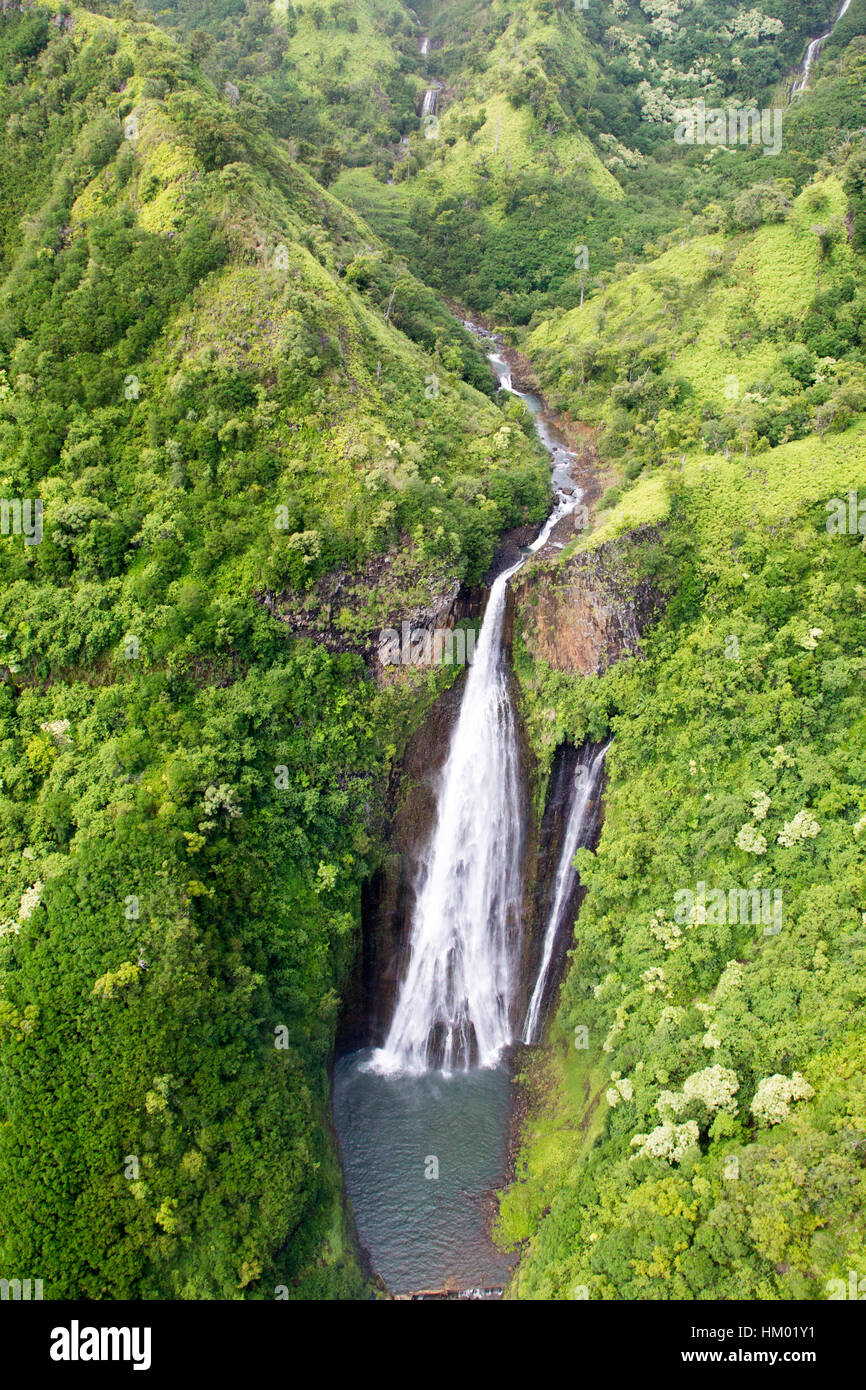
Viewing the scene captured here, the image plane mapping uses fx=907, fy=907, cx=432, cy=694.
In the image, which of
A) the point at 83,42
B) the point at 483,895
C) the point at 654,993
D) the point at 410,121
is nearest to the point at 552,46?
the point at 410,121

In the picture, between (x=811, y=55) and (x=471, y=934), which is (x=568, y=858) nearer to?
(x=471, y=934)

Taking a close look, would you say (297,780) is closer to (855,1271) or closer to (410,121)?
(855,1271)

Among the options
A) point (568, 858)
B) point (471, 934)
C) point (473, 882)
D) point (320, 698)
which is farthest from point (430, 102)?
point (471, 934)

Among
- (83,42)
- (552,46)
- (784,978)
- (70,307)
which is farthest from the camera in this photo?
(552,46)

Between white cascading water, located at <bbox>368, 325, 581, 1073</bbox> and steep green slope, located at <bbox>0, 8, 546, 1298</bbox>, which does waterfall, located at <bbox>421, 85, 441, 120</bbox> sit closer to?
steep green slope, located at <bbox>0, 8, 546, 1298</bbox>

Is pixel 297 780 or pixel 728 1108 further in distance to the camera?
pixel 297 780

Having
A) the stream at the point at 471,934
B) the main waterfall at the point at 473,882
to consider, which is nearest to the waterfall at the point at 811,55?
the stream at the point at 471,934

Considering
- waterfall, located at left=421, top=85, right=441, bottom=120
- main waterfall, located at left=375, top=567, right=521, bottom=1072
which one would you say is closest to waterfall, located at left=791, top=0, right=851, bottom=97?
waterfall, located at left=421, top=85, right=441, bottom=120

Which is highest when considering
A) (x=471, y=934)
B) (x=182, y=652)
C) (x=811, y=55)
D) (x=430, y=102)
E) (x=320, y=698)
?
(x=811, y=55)
